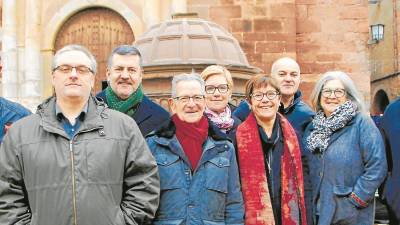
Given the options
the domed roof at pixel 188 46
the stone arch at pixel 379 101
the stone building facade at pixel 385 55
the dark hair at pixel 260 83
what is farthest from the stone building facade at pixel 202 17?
the stone arch at pixel 379 101

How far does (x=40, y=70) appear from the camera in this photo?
12.0m

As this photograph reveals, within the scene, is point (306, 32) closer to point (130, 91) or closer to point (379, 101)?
point (130, 91)

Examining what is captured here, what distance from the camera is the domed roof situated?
664 centimetres

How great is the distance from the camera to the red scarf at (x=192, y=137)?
11.7 ft

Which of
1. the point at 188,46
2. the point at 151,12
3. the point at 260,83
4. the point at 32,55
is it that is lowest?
the point at 260,83

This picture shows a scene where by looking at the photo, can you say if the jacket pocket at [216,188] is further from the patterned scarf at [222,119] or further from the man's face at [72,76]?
the man's face at [72,76]

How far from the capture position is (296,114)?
459cm

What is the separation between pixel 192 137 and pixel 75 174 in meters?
0.79

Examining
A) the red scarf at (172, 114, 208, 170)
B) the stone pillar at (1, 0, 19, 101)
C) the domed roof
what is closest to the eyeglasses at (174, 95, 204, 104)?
the red scarf at (172, 114, 208, 170)

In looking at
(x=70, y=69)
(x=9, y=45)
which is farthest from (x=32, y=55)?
(x=70, y=69)

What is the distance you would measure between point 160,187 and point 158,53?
3.44m

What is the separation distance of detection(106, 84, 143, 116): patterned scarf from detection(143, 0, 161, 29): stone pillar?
773 cm

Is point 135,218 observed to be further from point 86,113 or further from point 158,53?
point 158,53

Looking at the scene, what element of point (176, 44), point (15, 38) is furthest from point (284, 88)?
point (15, 38)
